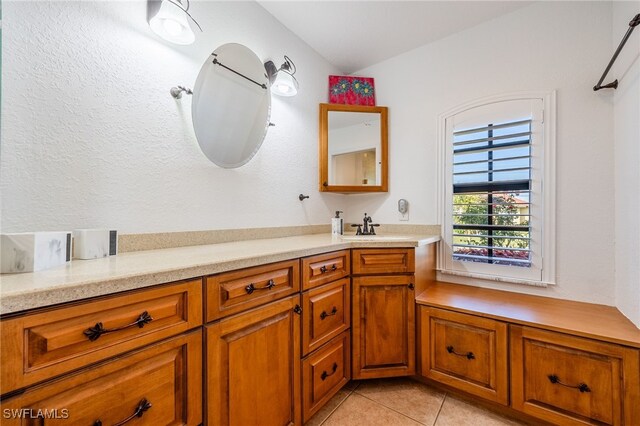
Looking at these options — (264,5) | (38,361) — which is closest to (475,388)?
(38,361)

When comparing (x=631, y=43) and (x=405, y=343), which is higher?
(x=631, y=43)

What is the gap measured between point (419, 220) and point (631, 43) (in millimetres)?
1541

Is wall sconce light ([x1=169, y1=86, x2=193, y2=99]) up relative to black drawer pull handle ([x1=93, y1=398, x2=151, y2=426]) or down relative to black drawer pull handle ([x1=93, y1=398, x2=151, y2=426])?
up

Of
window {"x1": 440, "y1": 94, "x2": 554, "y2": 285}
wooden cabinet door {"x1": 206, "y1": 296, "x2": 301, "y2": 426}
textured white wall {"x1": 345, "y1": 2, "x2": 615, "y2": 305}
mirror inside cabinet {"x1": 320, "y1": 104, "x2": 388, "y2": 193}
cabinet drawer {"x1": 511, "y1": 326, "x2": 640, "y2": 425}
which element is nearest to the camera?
wooden cabinet door {"x1": 206, "y1": 296, "x2": 301, "y2": 426}

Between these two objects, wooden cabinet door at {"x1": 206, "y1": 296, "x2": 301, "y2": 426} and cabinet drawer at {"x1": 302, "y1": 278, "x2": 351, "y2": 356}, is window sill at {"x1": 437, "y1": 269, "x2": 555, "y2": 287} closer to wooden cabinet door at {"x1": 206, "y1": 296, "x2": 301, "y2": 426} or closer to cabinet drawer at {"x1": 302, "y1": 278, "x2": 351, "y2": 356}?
cabinet drawer at {"x1": 302, "y1": 278, "x2": 351, "y2": 356}

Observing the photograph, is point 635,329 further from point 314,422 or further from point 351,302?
point 314,422

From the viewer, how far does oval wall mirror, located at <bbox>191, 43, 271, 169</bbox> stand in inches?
60.2

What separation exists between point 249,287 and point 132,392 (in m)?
0.46

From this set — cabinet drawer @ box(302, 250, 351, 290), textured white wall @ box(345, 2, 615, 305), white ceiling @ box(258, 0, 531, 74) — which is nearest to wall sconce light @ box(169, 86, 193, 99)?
white ceiling @ box(258, 0, 531, 74)

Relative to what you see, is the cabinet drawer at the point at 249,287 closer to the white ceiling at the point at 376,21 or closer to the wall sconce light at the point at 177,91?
the wall sconce light at the point at 177,91

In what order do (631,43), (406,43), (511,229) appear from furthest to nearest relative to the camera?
(406,43)
(511,229)
(631,43)

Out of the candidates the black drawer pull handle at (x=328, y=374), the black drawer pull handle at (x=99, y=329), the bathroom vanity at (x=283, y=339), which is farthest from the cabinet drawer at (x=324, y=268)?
the black drawer pull handle at (x=99, y=329)

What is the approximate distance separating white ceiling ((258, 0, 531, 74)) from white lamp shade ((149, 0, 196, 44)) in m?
0.85

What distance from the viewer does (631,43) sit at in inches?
53.5
